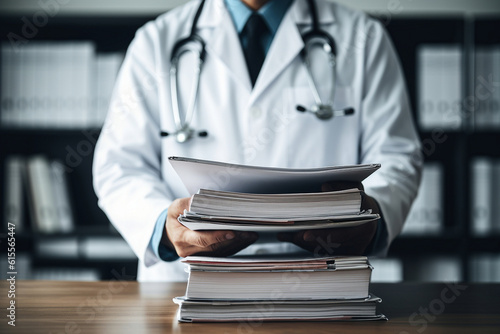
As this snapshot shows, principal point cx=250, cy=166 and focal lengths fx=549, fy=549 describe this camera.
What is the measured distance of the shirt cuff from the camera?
931 mm

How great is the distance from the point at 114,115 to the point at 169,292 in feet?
1.75

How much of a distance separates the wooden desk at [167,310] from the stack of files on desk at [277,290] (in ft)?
0.06

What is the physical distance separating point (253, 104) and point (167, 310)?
2.04 ft

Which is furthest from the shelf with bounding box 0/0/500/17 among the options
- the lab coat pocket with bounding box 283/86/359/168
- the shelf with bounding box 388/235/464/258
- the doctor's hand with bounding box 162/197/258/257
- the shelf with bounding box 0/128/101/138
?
the doctor's hand with bounding box 162/197/258/257

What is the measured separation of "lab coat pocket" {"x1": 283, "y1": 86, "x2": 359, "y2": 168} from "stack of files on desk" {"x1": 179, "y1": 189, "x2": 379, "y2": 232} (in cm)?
59

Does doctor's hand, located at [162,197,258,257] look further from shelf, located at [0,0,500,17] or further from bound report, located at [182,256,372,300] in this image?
shelf, located at [0,0,500,17]

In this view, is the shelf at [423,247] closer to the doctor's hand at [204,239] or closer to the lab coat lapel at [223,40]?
the lab coat lapel at [223,40]

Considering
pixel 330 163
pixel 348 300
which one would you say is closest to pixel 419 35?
pixel 330 163

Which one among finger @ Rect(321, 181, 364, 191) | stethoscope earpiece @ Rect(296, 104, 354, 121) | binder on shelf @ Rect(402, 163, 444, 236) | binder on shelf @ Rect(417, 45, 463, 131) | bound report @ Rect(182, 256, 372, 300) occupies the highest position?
binder on shelf @ Rect(417, 45, 463, 131)

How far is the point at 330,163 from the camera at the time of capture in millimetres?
1257

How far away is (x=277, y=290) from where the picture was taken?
0.67 meters

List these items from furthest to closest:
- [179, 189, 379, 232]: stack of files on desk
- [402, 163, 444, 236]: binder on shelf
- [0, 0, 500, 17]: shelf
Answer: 1. [0, 0, 500, 17]: shelf
2. [402, 163, 444, 236]: binder on shelf
3. [179, 189, 379, 232]: stack of files on desk

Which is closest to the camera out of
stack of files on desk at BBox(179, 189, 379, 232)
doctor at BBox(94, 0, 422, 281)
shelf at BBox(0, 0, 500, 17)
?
stack of files on desk at BBox(179, 189, 379, 232)

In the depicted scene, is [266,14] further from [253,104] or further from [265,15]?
[253,104]
